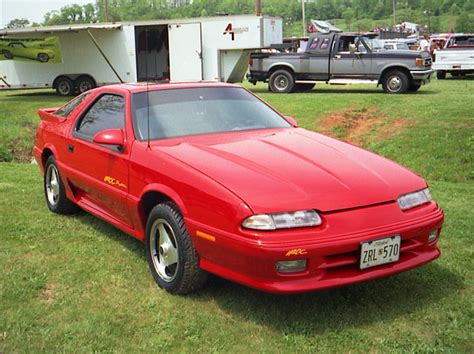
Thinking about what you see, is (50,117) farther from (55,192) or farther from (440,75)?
(440,75)

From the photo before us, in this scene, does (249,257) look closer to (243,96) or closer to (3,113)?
(243,96)

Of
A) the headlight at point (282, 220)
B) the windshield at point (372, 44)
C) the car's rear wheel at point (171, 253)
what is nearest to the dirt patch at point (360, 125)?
the windshield at point (372, 44)

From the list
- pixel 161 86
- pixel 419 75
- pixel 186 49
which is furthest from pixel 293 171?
pixel 186 49

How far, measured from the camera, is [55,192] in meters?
5.70

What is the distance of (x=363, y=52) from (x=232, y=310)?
1428 centimetres

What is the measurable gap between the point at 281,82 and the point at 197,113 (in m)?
13.5

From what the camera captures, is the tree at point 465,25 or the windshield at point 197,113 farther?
the tree at point 465,25

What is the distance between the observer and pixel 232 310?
3510mm

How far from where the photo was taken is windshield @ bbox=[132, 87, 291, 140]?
4.26m

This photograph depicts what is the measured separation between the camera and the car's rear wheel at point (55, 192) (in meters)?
5.52

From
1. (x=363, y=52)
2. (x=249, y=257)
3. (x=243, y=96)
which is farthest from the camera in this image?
(x=363, y=52)

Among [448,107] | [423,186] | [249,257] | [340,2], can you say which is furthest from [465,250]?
[340,2]

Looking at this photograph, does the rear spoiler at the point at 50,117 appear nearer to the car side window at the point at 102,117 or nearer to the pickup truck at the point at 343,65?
the car side window at the point at 102,117

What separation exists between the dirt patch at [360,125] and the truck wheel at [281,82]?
185 inches
